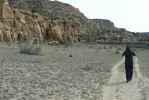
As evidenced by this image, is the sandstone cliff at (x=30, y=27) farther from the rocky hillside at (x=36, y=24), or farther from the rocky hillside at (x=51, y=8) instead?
the rocky hillside at (x=51, y=8)

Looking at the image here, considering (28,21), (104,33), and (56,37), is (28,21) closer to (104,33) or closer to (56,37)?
(56,37)

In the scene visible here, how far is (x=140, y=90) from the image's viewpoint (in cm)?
1573

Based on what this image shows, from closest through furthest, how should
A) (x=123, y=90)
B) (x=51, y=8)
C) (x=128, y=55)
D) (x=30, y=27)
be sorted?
(x=123, y=90) → (x=128, y=55) → (x=30, y=27) → (x=51, y=8)

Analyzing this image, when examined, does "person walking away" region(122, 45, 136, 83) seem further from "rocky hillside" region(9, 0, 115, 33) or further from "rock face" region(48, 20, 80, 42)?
"rocky hillside" region(9, 0, 115, 33)

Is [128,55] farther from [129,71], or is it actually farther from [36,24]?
[36,24]

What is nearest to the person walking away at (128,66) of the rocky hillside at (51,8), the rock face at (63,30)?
the rock face at (63,30)

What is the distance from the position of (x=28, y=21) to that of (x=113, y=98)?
70.2m

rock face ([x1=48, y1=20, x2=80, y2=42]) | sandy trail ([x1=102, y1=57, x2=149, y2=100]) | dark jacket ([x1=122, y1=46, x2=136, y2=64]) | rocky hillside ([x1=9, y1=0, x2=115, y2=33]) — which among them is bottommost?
rock face ([x1=48, y1=20, x2=80, y2=42])

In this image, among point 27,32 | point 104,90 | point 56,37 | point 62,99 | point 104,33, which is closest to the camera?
point 62,99

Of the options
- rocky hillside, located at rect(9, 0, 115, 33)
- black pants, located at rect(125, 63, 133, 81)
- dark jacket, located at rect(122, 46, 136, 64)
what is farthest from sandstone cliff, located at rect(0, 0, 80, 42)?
black pants, located at rect(125, 63, 133, 81)

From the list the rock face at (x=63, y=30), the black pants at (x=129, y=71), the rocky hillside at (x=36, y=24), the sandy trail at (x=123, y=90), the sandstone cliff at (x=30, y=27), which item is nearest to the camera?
the sandy trail at (x=123, y=90)

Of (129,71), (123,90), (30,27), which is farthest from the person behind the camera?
(30,27)

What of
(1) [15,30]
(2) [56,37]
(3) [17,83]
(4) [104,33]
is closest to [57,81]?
(3) [17,83]

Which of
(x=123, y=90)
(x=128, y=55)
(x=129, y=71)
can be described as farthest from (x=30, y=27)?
(x=123, y=90)
